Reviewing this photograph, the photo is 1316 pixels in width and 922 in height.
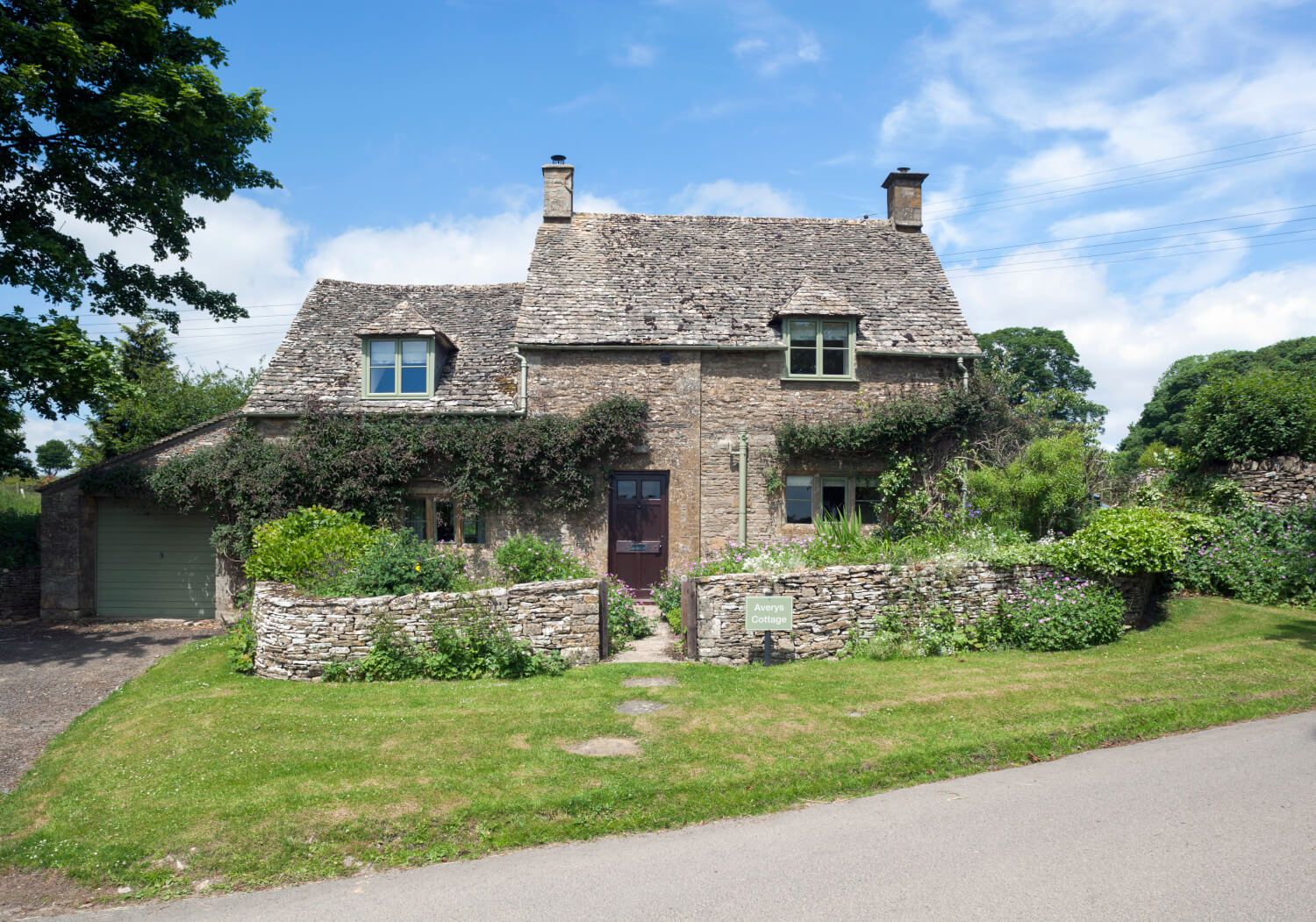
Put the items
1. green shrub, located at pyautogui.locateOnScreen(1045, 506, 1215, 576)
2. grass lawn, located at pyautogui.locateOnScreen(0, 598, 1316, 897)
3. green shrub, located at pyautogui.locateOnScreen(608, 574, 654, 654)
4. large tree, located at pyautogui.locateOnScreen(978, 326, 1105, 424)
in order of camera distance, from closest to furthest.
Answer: grass lawn, located at pyautogui.locateOnScreen(0, 598, 1316, 897) → green shrub, located at pyautogui.locateOnScreen(1045, 506, 1215, 576) → green shrub, located at pyautogui.locateOnScreen(608, 574, 654, 654) → large tree, located at pyautogui.locateOnScreen(978, 326, 1105, 424)

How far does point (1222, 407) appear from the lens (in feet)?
51.1

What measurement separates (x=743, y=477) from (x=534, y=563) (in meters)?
5.19

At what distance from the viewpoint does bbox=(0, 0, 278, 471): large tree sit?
1382 cm

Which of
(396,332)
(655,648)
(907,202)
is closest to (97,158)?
(396,332)

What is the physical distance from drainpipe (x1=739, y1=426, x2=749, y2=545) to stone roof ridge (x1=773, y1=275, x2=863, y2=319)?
2857 mm

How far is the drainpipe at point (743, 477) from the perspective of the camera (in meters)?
16.9

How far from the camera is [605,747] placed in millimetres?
7844

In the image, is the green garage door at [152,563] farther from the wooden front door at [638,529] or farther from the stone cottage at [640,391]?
the wooden front door at [638,529]

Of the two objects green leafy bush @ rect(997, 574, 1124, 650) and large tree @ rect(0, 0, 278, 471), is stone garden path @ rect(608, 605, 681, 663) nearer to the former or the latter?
green leafy bush @ rect(997, 574, 1124, 650)

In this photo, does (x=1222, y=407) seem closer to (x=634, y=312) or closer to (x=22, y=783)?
(x=634, y=312)

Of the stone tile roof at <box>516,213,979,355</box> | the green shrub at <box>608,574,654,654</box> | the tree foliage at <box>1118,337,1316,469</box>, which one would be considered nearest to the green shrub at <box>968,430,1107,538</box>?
the stone tile roof at <box>516,213,979,355</box>

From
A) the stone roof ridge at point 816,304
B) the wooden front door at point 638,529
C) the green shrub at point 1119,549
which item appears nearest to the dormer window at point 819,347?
the stone roof ridge at point 816,304

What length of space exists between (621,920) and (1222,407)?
53.0 feet

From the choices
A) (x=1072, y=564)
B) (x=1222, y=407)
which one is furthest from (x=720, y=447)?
(x=1222, y=407)
